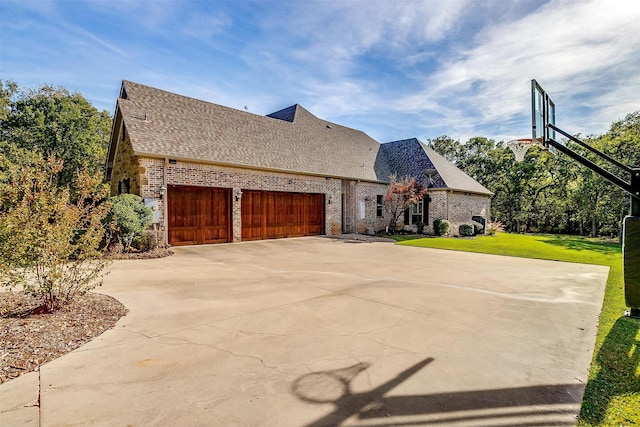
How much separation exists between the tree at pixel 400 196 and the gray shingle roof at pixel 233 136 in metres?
1.69

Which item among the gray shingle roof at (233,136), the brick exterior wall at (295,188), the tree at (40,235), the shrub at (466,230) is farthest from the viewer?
the shrub at (466,230)

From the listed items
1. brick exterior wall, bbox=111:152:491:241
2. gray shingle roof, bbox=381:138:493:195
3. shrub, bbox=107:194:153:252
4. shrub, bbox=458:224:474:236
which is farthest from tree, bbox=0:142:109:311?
shrub, bbox=458:224:474:236

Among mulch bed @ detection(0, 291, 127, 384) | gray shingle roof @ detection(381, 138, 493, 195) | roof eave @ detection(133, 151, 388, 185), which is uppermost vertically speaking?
gray shingle roof @ detection(381, 138, 493, 195)

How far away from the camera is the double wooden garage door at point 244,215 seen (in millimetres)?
13117

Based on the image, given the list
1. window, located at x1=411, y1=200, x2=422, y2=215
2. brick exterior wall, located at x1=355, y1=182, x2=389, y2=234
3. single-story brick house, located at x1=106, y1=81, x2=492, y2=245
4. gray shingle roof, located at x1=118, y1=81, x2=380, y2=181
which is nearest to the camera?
single-story brick house, located at x1=106, y1=81, x2=492, y2=245

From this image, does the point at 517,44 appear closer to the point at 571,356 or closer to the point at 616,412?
the point at 571,356

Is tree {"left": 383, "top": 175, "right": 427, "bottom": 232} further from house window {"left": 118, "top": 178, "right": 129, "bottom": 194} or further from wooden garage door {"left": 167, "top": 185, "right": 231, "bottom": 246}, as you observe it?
house window {"left": 118, "top": 178, "right": 129, "bottom": 194}

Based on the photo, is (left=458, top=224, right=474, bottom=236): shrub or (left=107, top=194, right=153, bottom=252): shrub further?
(left=458, top=224, right=474, bottom=236): shrub

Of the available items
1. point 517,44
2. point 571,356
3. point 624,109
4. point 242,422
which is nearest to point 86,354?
point 242,422

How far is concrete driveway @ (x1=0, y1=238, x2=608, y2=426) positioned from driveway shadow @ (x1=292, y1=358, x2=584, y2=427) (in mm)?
14

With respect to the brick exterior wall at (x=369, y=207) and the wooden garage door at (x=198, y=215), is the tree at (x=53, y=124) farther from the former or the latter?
the brick exterior wall at (x=369, y=207)

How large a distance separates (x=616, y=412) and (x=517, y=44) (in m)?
10.6

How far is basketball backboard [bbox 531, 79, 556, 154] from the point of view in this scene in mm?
6516

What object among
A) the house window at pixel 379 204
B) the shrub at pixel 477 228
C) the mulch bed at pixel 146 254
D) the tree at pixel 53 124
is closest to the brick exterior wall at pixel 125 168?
the mulch bed at pixel 146 254
